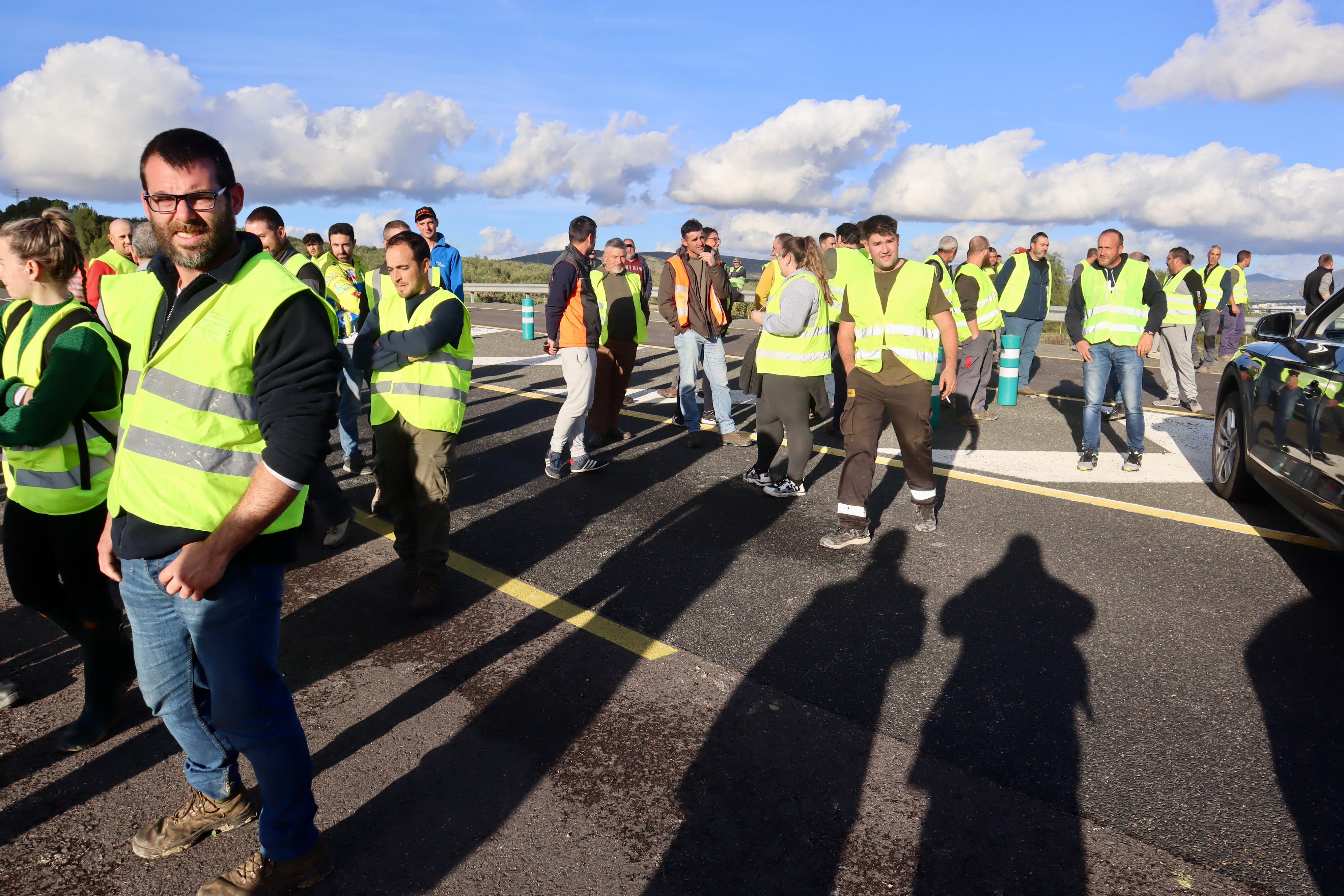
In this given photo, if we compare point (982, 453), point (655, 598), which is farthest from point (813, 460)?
point (655, 598)

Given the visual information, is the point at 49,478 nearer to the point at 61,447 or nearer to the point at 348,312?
the point at 61,447

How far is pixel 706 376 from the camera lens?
Result: 27.5 ft

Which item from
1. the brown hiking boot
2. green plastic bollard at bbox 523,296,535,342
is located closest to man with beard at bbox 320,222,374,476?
the brown hiking boot

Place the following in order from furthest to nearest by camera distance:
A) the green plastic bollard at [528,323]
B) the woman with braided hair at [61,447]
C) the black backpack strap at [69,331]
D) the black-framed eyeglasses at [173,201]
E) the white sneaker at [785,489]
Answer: the green plastic bollard at [528,323], the white sneaker at [785,489], the black backpack strap at [69,331], the woman with braided hair at [61,447], the black-framed eyeglasses at [173,201]

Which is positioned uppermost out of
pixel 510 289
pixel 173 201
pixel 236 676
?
pixel 173 201

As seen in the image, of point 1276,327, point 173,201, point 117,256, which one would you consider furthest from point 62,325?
point 1276,327

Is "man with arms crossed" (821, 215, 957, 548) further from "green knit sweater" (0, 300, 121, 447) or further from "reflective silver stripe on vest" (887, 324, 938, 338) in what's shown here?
"green knit sweater" (0, 300, 121, 447)

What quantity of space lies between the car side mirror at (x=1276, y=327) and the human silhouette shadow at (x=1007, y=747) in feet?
8.45

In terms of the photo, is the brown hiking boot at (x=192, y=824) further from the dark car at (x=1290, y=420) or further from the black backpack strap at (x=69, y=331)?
the dark car at (x=1290, y=420)

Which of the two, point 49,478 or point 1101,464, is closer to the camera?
point 49,478

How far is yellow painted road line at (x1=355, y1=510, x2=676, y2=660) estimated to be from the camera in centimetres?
393

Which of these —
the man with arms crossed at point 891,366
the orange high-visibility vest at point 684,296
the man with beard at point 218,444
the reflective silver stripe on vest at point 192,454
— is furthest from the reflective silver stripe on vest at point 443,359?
the orange high-visibility vest at point 684,296

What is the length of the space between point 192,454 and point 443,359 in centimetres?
240

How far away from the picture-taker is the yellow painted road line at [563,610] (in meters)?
3.93
